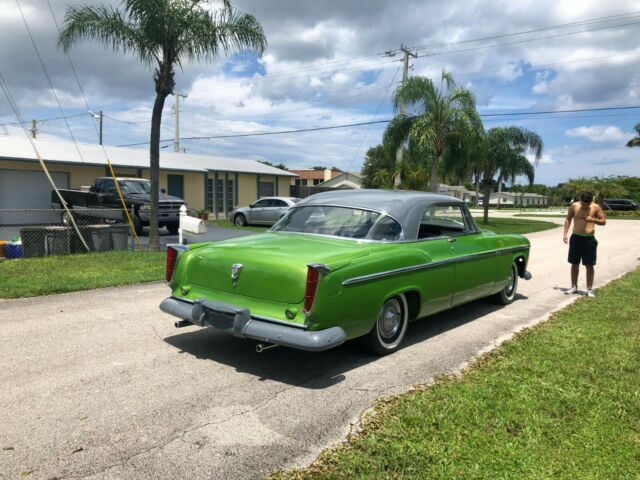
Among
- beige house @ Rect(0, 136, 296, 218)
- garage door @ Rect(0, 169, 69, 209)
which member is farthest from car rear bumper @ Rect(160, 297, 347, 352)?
garage door @ Rect(0, 169, 69, 209)

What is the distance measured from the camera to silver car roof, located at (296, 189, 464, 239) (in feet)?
17.6

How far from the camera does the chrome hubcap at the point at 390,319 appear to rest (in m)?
4.89

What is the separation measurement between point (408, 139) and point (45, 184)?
15.7 meters

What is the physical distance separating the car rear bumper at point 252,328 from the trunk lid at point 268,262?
204 mm

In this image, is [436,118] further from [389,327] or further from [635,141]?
[635,141]

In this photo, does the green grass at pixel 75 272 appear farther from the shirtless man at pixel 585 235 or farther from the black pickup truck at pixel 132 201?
the shirtless man at pixel 585 235

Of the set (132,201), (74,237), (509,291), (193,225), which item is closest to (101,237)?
(74,237)

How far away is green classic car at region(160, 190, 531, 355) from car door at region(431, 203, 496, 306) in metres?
0.02

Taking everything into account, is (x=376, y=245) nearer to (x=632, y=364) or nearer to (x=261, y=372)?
(x=261, y=372)

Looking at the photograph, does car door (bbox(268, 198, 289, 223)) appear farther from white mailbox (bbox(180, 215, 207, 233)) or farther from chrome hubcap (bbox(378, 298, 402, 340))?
chrome hubcap (bbox(378, 298, 402, 340))

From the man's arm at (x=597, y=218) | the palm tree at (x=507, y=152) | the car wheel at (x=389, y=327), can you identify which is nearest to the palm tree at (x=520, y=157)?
the palm tree at (x=507, y=152)

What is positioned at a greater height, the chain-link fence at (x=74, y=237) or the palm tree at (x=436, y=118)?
the palm tree at (x=436, y=118)

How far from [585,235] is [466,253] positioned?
10.9ft

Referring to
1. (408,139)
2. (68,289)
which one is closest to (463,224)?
(68,289)
